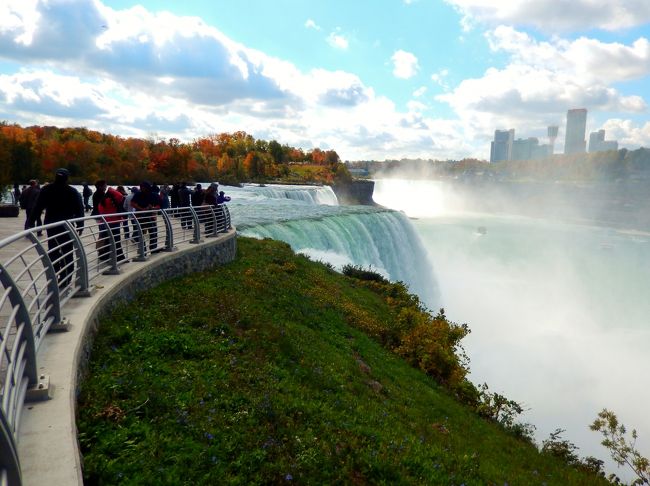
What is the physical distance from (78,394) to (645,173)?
678 feet

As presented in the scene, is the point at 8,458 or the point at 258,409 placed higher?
the point at 8,458

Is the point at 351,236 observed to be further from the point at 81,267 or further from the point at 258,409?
the point at 258,409

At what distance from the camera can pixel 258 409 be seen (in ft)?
19.2

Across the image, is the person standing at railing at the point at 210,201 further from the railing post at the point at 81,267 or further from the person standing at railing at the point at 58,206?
the railing post at the point at 81,267

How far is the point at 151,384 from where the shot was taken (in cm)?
568

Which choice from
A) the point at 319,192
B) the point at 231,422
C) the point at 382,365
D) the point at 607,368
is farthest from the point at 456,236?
the point at 231,422

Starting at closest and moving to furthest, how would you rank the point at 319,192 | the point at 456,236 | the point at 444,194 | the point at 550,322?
the point at 550,322, the point at 319,192, the point at 456,236, the point at 444,194

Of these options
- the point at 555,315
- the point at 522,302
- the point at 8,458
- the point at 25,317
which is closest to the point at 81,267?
the point at 25,317

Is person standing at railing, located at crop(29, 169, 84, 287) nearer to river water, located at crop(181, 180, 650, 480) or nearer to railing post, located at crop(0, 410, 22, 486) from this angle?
railing post, located at crop(0, 410, 22, 486)

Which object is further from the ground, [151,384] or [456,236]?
[151,384]

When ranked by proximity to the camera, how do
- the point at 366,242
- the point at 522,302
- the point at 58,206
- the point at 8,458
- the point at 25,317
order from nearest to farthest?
the point at 8,458 → the point at 25,317 → the point at 58,206 → the point at 366,242 → the point at 522,302

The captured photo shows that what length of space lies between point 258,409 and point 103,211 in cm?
720

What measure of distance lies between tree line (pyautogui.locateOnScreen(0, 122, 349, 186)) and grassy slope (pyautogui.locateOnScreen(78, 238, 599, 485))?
92.4ft

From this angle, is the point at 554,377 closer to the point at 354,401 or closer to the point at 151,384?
the point at 354,401
